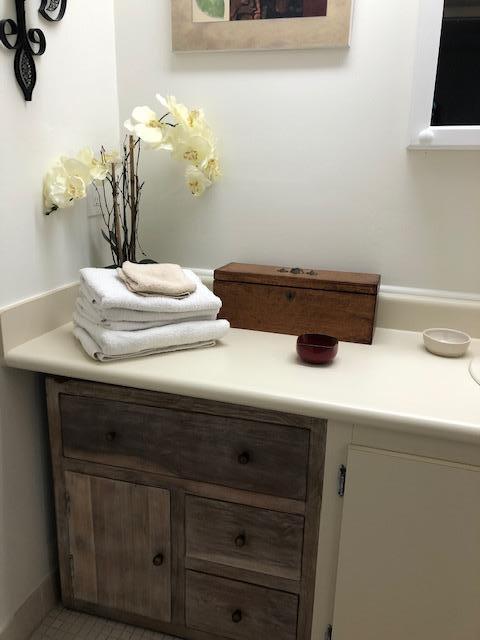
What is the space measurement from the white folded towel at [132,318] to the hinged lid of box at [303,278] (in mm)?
184

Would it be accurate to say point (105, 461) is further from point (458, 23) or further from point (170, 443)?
point (458, 23)

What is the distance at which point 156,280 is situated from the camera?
122 cm

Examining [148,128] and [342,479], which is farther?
[148,128]

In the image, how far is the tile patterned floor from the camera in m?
1.35

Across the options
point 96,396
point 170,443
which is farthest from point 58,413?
point 170,443

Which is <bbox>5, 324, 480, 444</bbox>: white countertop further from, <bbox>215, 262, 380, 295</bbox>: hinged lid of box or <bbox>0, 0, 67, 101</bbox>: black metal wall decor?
<bbox>0, 0, 67, 101</bbox>: black metal wall decor

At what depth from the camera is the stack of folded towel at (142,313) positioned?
45.4 inches

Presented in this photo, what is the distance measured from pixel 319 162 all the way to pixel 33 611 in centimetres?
137

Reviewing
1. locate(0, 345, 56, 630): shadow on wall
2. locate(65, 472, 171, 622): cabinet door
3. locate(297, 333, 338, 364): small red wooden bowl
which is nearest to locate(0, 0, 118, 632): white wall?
locate(0, 345, 56, 630): shadow on wall

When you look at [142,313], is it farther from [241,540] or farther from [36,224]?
[241,540]

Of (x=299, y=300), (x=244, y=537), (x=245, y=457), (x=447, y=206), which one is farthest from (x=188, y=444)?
(x=447, y=206)

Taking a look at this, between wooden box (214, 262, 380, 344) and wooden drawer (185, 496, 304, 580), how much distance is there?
0.46m

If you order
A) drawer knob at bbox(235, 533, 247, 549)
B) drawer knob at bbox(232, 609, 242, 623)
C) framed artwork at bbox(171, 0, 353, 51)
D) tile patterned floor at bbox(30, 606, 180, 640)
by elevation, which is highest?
framed artwork at bbox(171, 0, 353, 51)

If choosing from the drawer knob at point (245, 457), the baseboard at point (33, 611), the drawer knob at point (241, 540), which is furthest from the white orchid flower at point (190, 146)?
the baseboard at point (33, 611)
